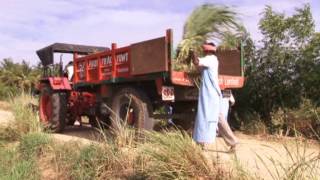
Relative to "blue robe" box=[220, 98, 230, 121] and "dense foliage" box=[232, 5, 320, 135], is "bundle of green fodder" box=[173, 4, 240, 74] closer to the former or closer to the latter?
"blue robe" box=[220, 98, 230, 121]

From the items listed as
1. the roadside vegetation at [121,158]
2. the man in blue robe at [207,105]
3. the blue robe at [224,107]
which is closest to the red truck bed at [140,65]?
the blue robe at [224,107]

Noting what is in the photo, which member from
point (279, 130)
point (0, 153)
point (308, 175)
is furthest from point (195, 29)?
point (308, 175)

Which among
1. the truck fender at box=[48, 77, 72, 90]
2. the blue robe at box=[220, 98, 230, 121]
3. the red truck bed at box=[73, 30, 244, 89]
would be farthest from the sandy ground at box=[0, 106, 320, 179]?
the red truck bed at box=[73, 30, 244, 89]

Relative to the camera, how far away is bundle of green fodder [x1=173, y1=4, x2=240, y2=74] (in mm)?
10031

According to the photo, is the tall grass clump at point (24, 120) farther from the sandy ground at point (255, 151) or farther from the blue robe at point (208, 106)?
the blue robe at point (208, 106)

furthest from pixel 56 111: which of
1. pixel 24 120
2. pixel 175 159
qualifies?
pixel 175 159

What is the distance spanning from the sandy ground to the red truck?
0.64m

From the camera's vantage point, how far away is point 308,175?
5.19 meters

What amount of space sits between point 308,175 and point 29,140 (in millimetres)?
6494

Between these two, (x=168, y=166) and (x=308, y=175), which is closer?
(x=308, y=175)

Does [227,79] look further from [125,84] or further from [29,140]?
[29,140]

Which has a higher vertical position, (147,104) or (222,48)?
(222,48)

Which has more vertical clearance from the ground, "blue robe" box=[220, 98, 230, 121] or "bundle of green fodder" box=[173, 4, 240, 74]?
"bundle of green fodder" box=[173, 4, 240, 74]

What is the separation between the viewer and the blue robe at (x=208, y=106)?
8492 mm
